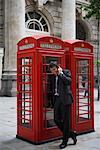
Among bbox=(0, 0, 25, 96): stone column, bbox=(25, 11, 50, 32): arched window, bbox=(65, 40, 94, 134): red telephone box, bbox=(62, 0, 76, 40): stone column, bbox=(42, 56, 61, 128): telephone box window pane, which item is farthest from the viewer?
bbox=(25, 11, 50, 32): arched window

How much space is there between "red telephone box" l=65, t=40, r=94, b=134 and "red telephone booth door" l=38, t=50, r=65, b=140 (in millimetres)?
376

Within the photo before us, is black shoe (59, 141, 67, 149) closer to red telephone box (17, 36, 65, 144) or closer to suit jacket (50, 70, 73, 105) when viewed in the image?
red telephone box (17, 36, 65, 144)

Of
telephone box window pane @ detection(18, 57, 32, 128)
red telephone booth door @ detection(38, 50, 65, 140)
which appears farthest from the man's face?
telephone box window pane @ detection(18, 57, 32, 128)

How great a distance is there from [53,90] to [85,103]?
57.0 inches

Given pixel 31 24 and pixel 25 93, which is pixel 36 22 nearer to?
pixel 31 24

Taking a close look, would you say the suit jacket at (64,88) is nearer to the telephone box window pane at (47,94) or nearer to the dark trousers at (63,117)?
the dark trousers at (63,117)

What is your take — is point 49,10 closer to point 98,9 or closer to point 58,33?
point 58,33

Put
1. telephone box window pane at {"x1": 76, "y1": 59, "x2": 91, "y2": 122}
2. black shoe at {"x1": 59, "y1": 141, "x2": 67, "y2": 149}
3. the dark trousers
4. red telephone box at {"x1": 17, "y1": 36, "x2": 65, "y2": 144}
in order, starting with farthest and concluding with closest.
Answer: telephone box window pane at {"x1": 76, "y1": 59, "x2": 91, "y2": 122}
red telephone box at {"x1": 17, "y1": 36, "x2": 65, "y2": 144}
the dark trousers
black shoe at {"x1": 59, "y1": 141, "x2": 67, "y2": 149}

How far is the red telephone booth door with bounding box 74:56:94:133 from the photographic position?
774 centimetres

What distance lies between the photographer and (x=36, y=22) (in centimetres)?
2383

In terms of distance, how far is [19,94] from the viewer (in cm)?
750

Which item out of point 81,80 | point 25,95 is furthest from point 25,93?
point 81,80

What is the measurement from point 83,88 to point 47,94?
3.87ft

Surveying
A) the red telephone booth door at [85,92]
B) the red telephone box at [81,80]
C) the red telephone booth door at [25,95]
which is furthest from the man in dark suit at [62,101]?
the red telephone booth door at [85,92]
